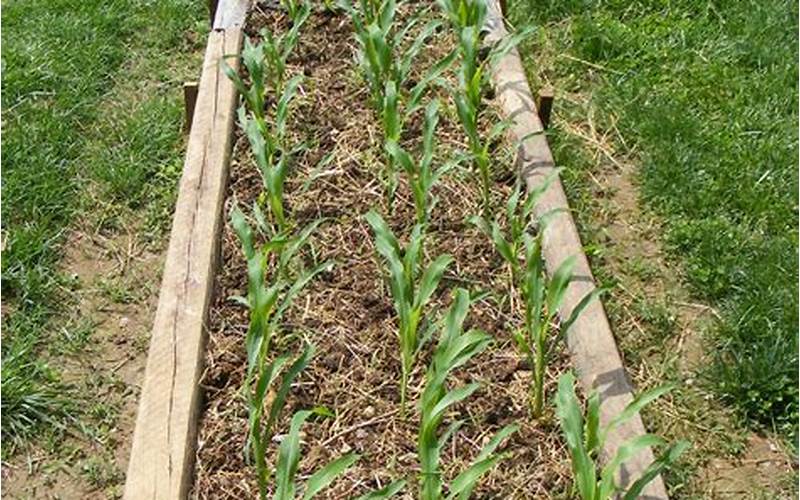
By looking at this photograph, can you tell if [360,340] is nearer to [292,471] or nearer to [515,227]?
[515,227]

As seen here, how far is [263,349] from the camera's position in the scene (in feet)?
10.2

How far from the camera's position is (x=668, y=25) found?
5.18 metres

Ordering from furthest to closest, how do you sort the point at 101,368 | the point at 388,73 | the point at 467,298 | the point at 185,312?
the point at 388,73
the point at 101,368
the point at 185,312
the point at 467,298

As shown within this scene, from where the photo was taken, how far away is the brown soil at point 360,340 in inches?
119

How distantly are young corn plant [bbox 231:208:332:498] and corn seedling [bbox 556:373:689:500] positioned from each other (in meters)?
0.59

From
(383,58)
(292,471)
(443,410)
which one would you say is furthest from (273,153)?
(292,471)

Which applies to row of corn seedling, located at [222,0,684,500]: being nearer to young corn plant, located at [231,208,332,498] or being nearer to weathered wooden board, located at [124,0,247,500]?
young corn plant, located at [231,208,332,498]

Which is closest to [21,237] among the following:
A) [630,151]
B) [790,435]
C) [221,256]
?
[221,256]

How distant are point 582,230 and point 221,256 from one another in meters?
1.24

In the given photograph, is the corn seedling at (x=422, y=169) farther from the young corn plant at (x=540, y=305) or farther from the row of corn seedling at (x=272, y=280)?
the young corn plant at (x=540, y=305)

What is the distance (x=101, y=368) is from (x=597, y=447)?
166 centimetres

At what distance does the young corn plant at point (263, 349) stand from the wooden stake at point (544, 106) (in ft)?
3.99

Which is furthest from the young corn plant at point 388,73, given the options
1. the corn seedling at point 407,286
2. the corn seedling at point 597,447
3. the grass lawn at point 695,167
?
the corn seedling at point 597,447

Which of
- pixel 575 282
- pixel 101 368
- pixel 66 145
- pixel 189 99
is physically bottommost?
pixel 101 368
